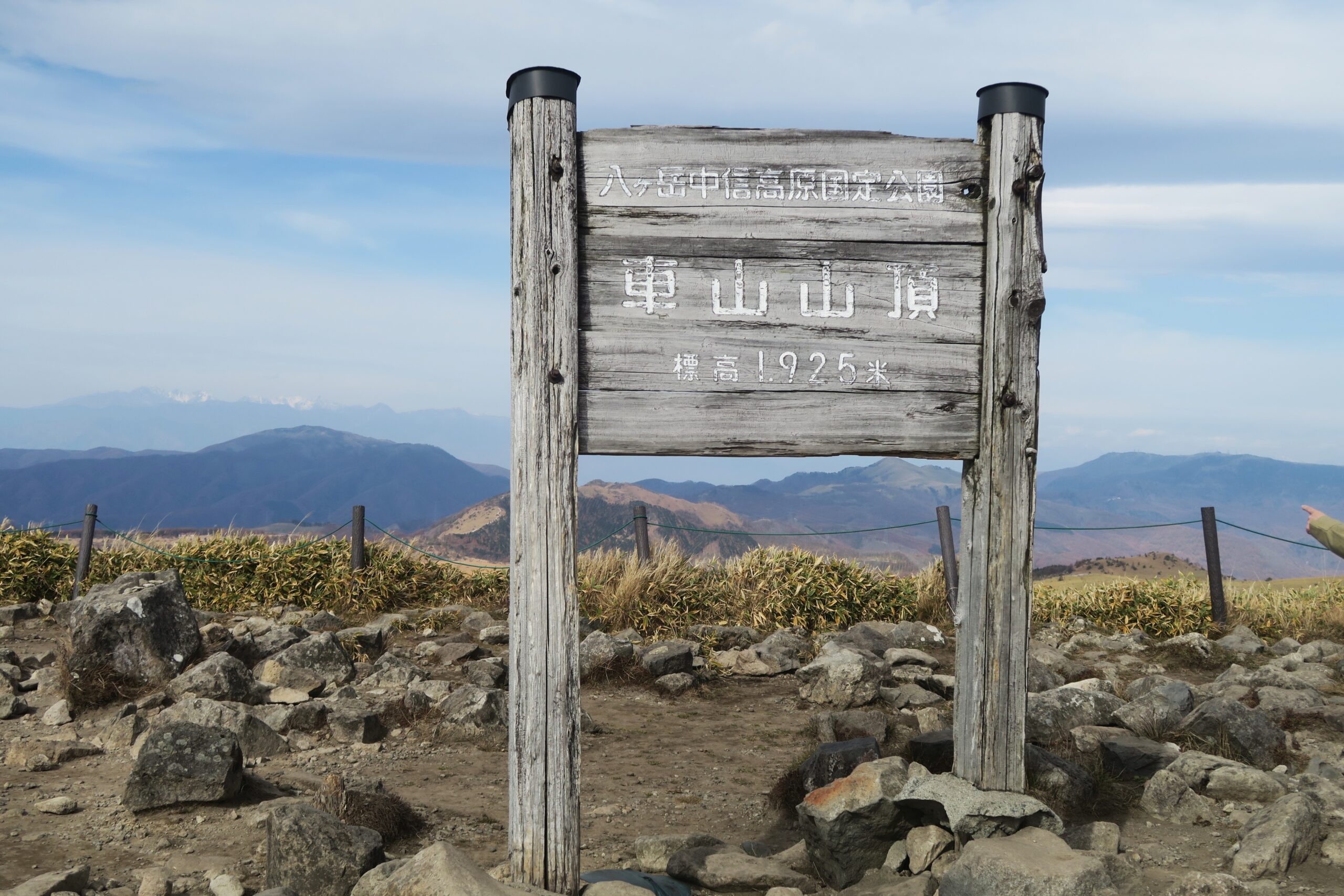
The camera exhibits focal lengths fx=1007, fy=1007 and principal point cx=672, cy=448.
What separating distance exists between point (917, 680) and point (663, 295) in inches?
228

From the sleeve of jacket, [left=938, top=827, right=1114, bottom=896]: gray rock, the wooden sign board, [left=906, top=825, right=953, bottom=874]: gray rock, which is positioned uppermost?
the wooden sign board

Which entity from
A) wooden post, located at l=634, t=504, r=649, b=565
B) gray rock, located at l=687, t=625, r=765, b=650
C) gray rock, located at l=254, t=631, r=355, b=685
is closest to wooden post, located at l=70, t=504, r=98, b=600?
gray rock, located at l=254, t=631, r=355, b=685

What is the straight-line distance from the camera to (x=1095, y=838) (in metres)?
5.03

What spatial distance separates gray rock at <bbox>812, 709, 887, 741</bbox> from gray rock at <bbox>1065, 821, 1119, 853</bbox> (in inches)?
83.7

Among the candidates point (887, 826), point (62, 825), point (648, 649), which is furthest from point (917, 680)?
point (62, 825)

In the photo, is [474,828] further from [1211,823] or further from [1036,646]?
[1036,646]

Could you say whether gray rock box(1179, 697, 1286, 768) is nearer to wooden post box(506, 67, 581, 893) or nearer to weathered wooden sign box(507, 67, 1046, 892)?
weathered wooden sign box(507, 67, 1046, 892)

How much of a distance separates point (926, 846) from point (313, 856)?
9.39 ft

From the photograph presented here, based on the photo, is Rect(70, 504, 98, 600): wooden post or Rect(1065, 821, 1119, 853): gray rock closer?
Rect(1065, 821, 1119, 853): gray rock

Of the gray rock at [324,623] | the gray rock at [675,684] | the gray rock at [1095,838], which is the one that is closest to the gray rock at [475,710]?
the gray rock at [675,684]

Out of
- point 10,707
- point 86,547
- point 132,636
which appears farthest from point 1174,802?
point 86,547

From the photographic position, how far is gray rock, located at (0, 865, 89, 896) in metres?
4.43

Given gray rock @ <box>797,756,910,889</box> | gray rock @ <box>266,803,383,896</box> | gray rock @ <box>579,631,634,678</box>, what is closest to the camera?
gray rock @ <box>266,803,383,896</box>

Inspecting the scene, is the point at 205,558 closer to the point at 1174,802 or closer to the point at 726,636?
the point at 726,636
